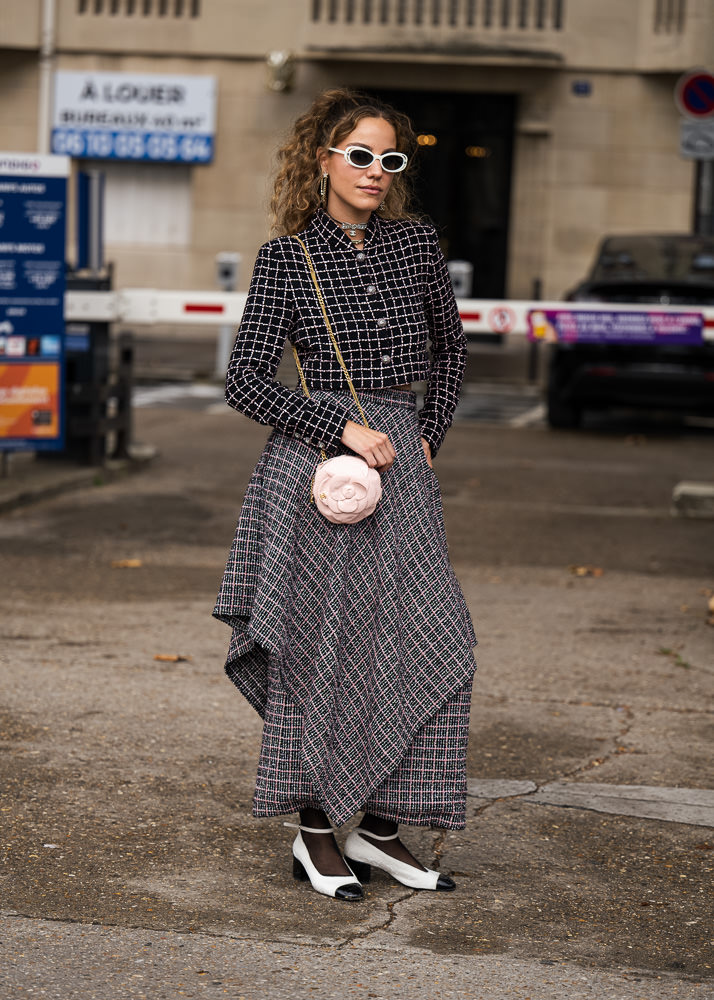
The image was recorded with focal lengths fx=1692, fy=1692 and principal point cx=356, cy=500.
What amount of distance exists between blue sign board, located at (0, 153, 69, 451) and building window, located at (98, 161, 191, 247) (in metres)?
15.6

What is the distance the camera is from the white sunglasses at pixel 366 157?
4.01 meters

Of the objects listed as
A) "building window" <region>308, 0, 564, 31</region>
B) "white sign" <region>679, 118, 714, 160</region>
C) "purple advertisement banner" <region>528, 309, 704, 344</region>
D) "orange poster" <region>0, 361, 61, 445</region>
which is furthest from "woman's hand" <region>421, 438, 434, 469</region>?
"building window" <region>308, 0, 564, 31</region>

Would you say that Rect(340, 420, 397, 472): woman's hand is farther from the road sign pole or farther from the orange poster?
the road sign pole

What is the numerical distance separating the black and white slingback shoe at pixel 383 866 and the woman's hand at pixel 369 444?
945mm

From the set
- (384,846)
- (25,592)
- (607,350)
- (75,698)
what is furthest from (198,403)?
(384,846)

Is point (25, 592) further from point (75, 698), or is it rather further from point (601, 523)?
point (601, 523)

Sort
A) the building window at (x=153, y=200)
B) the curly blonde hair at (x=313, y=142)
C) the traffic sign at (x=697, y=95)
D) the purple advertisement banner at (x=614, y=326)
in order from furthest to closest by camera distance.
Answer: the building window at (x=153, y=200) → the traffic sign at (x=697, y=95) → the purple advertisement banner at (x=614, y=326) → the curly blonde hair at (x=313, y=142)

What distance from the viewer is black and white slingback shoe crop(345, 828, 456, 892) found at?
13.5 ft

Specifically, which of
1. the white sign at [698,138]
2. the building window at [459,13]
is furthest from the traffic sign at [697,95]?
the building window at [459,13]

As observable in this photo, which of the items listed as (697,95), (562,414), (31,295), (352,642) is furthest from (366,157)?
(562,414)

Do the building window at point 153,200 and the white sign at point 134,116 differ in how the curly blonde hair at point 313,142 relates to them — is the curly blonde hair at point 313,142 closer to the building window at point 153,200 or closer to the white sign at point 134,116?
the white sign at point 134,116

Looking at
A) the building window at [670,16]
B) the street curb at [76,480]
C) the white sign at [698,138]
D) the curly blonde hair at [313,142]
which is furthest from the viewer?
the building window at [670,16]

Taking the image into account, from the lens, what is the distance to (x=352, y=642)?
4.00 meters

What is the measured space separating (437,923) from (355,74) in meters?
22.5
